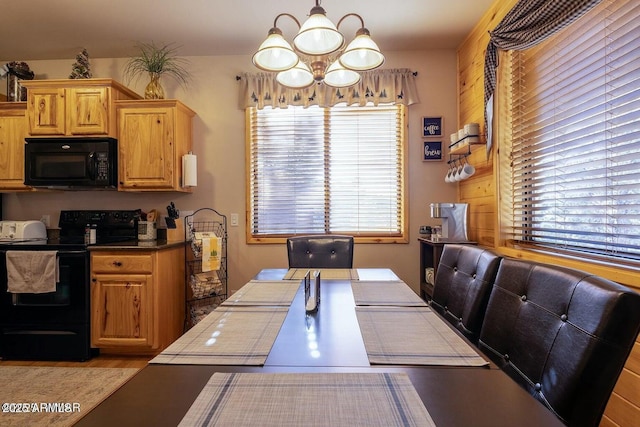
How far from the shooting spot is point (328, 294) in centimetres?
151

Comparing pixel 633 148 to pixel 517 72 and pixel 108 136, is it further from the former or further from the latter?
pixel 108 136

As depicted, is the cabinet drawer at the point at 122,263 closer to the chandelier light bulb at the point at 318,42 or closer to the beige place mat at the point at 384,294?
the beige place mat at the point at 384,294

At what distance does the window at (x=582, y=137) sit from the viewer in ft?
4.74

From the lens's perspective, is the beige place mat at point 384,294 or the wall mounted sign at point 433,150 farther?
the wall mounted sign at point 433,150

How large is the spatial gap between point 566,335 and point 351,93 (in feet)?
8.99

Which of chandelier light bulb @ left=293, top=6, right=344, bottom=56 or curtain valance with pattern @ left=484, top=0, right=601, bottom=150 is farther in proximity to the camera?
curtain valance with pattern @ left=484, top=0, right=601, bottom=150

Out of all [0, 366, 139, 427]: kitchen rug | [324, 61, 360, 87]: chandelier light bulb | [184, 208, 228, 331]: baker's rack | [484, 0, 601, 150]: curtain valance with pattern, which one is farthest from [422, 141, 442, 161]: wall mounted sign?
[0, 366, 139, 427]: kitchen rug

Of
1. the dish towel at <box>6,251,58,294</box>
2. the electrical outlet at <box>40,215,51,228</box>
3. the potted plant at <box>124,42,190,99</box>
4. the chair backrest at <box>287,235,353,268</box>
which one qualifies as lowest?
the dish towel at <box>6,251,58,294</box>

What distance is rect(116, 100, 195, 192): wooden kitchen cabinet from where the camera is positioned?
9.44 feet

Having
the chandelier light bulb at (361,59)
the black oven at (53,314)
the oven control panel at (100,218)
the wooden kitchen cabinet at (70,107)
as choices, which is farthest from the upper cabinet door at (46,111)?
the chandelier light bulb at (361,59)

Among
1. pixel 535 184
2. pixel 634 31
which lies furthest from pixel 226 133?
pixel 634 31

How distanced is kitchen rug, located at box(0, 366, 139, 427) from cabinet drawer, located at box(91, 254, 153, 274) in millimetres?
724

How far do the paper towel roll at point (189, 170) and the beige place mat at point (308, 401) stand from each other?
8.18 feet

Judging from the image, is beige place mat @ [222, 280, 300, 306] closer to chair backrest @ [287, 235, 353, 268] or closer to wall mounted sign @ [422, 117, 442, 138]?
chair backrest @ [287, 235, 353, 268]
